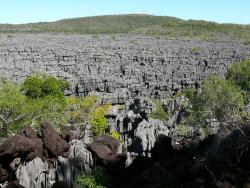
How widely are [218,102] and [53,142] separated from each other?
34443 millimetres

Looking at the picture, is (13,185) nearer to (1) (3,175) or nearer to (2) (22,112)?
(1) (3,175)

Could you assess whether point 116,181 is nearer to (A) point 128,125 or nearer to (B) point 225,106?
(A) point 128,125

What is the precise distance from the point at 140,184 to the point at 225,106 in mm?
37952

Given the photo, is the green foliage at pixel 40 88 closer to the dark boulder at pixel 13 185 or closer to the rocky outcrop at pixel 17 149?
the rocky outcrop at pixel 17 149

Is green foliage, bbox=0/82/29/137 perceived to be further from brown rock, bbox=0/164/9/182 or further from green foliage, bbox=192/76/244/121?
green foliage, bbox=192/76/244/121

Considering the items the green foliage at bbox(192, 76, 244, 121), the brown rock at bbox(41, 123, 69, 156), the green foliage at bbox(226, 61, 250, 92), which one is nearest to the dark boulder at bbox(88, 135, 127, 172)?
the brown rock at bbox(41, 123, 69, 156)

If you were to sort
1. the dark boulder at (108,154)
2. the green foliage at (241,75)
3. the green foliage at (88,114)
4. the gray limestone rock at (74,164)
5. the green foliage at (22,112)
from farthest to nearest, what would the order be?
the green foliage at (241,75) < the green foliage at (88,114) < the green foliage at (22,112) < the dark boulder at (108,154) < the gray limestone rock at (74,164)

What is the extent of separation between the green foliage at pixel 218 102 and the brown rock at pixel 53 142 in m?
29.9

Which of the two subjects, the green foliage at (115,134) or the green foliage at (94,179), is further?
the green foliage at (115,134)

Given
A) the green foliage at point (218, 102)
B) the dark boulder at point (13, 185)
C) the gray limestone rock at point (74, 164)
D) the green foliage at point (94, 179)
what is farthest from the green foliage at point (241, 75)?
the dark boulder at point (13, 185)

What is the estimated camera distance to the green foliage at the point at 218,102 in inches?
2532

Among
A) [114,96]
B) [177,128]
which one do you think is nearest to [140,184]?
[177,128]

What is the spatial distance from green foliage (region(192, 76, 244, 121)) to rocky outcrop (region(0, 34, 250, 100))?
16.3 m

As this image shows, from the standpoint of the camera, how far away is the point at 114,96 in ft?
259
